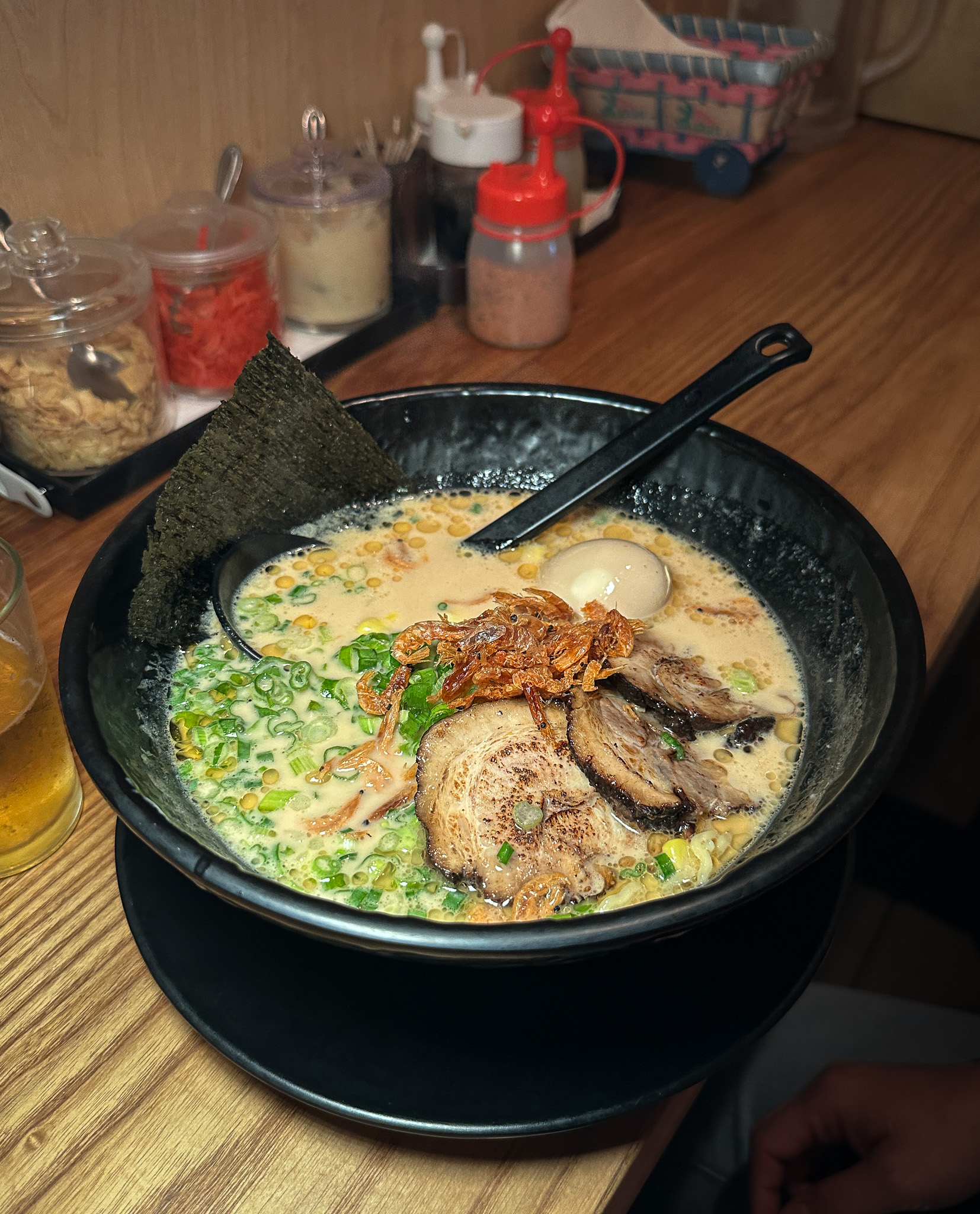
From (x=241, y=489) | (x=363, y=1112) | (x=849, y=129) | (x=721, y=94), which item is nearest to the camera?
(x=363, y=1112)

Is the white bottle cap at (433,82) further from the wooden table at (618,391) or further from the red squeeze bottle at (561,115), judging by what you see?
the wooden table at (618,391)

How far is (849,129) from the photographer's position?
288cm

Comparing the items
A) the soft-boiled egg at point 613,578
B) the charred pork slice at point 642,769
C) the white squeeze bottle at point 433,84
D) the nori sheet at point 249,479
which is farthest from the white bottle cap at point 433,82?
the charred pork slice at point 642,769

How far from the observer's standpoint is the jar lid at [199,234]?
5.16 feet

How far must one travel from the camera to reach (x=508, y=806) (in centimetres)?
100

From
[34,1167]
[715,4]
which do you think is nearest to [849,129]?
[715,4]

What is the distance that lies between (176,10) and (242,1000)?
4.96ft

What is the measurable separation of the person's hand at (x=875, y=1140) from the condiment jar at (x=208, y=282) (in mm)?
1359

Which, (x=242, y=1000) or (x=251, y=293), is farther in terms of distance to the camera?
(x=251, y=293)

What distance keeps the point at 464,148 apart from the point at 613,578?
3.51 feet

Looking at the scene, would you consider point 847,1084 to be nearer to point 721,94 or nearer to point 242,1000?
→ point 242,1000

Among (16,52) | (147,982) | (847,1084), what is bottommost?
(847,1084)

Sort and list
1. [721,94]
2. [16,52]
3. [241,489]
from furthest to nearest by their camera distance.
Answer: [721,94] → [16,52] → [241,489]

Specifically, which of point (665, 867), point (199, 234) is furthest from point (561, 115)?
point (665, 867)
